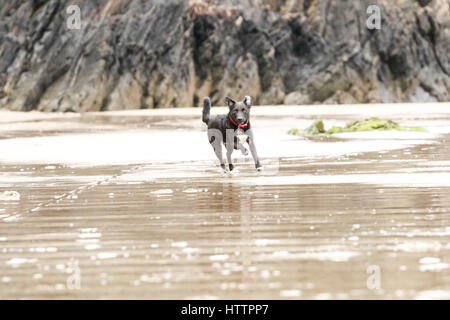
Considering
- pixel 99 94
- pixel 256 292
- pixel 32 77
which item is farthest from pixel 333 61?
pixel 256 292

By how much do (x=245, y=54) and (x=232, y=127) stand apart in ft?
184

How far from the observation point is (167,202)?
367 inches

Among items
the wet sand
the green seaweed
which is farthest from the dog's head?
the green seaweed

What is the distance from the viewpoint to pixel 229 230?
722 centimetres

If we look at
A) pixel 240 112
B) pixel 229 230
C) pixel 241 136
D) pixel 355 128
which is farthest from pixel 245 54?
pixel 229 230

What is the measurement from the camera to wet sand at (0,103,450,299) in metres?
5.10

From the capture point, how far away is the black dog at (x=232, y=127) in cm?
1188

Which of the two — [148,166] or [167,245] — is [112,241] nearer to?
[167,245]

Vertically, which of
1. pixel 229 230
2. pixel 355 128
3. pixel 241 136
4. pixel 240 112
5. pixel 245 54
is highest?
pixel 240 112

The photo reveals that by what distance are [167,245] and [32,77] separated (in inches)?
2524

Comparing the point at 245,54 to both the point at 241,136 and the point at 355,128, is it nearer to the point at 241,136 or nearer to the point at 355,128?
the point at 355,128
